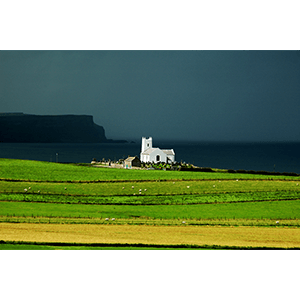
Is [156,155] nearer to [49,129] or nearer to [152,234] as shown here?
[152,234]

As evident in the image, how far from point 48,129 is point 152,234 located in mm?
60137

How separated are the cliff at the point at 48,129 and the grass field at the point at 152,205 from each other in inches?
1287

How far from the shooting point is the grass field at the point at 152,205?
7254mm

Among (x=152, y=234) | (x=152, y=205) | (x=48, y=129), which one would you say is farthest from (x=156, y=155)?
(x=48, y=129)

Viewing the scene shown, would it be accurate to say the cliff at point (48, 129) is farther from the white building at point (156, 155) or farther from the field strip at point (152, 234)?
the field strip at point (152, 234)

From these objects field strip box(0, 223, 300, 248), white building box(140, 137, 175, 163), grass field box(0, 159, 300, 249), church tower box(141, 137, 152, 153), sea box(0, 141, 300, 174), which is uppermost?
sea box(0, 141, 300, 174)

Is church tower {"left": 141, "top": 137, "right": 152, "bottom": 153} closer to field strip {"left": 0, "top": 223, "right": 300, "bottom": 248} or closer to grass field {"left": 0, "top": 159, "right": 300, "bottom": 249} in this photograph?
grass field {"left": 0, "top": 159, "right": 300, "bottom": 249}

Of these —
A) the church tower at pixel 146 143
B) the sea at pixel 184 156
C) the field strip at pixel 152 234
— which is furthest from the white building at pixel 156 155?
the field strip at pixel 152 234

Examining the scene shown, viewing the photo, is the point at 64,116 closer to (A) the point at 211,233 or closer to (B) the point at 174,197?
(B) the point at 174,197

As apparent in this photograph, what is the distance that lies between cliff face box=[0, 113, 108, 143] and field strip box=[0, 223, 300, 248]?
4131 cm

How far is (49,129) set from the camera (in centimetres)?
6300

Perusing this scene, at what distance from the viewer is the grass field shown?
286 inches

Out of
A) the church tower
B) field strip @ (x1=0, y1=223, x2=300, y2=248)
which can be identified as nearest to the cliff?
the church tower
